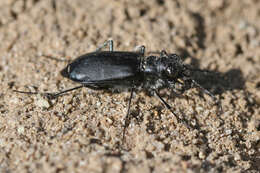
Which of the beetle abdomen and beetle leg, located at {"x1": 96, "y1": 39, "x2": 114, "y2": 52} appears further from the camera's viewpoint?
beetle leg, located at {"x1": 96, "y1": 39, "x2": 114, "y2": 52}

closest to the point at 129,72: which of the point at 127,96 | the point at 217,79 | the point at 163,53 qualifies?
the point at 127,96

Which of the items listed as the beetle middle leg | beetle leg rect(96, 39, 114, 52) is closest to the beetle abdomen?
beetle leg rect(96, 39, 114, 52)

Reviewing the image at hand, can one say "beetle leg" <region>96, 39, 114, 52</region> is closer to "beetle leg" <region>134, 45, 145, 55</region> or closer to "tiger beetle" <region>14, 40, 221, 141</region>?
"tiger beetle" <region>14, 40, 221, 141</region>

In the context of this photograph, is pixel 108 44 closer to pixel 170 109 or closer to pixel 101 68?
pixel 101 68

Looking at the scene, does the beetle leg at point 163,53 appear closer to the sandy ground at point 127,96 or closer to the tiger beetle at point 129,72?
the tiger beetle at point 129,72

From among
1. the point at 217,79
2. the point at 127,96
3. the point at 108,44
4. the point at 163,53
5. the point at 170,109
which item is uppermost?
the point at 108,44

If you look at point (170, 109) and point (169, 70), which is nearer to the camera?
point (170, 109)

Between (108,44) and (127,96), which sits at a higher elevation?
(108,44)

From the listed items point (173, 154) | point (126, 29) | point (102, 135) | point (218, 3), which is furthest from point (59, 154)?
point (218, 3)
